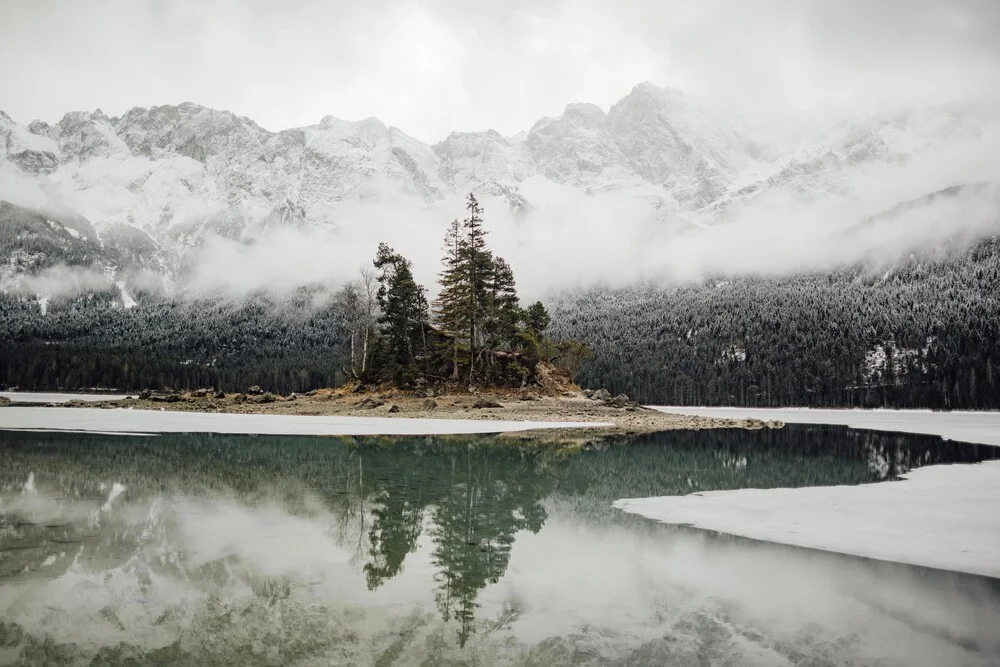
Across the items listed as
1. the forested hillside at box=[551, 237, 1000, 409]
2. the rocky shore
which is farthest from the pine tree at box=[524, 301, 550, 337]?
the forested hillside at box=[551, 237, 1000, 409]

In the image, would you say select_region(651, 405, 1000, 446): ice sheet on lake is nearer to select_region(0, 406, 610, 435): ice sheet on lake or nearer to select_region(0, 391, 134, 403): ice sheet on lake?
select_region(0, 406, 610, 435): ice sheet on lake

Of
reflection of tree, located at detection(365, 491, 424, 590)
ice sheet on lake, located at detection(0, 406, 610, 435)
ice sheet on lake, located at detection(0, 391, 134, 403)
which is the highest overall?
reflection of tree, located at detection(365, 491, 424, 590)

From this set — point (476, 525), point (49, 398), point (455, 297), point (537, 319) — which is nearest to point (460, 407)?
point (455, 297)

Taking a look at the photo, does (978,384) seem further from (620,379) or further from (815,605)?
(815,605)

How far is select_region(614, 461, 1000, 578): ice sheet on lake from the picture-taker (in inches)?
476

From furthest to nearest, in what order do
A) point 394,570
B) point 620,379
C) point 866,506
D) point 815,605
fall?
point 620,379 → point 866,506 → point 394,570 → point 815,605

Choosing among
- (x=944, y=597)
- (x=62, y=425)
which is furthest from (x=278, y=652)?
(x=62, y=425)

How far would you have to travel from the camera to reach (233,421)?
4575 centimetres

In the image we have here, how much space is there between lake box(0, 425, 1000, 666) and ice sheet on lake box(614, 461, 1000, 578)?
88 centimetres

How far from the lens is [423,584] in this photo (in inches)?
377

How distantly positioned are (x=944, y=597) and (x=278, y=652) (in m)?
9.47

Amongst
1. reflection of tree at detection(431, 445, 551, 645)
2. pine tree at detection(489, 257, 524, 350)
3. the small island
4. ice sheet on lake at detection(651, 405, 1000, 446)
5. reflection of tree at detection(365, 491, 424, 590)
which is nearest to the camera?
reflection of tree at detection(431, 445, 551, 645)

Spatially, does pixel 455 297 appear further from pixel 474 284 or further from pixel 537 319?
pixel 537 319

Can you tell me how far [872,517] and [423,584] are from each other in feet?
38.7
